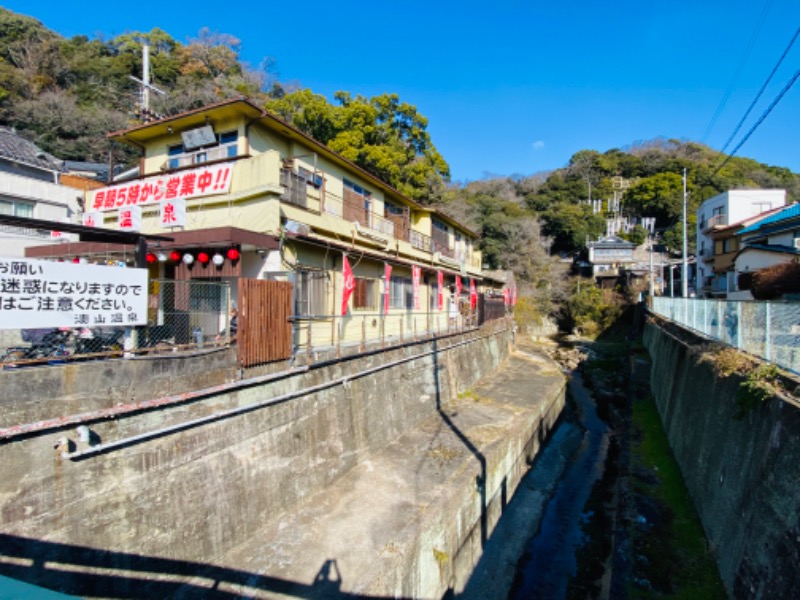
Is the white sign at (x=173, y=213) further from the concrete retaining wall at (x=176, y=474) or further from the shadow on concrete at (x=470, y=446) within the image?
the shadow on concrete at (x=470, y=446)

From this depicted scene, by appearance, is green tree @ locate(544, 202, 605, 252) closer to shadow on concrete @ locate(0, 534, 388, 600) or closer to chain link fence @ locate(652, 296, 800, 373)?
chain link fence @ locate(652, 296, 800, 373)

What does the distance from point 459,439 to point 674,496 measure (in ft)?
18.2

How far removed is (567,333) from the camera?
4094cm

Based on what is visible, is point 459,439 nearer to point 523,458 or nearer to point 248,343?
point 523,458

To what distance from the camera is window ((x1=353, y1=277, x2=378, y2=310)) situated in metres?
15.2

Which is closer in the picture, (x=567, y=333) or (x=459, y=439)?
(x=459, y=439)

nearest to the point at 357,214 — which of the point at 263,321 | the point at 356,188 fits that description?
the point at 356,188

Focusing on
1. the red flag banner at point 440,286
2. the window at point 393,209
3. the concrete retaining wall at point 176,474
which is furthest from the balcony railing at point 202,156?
the red flag banner at point 440,286

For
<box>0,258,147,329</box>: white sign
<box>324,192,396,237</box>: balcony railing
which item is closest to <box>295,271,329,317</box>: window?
<box>324,192,396,237</box>: balcony railing

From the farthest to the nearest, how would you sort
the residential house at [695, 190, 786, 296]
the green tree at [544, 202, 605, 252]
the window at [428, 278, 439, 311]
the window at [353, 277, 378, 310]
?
the green tree at [544, 202, 605, 252]
the residential house at [695, 190, 786, 296]
the window at [428, 278, 439, 311]
the window at [353, 277, 378, 310]

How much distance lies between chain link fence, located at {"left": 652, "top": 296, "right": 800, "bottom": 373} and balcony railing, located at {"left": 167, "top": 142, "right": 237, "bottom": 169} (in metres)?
14.3

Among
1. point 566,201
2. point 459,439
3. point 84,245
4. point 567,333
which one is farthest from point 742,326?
point 566,201

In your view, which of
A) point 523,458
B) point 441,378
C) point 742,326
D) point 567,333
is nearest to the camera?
point 742,326

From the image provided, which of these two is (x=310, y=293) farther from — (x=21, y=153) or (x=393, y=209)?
(x=21, y=153)
